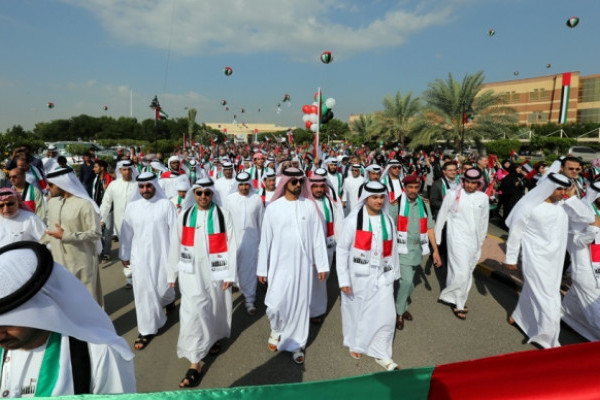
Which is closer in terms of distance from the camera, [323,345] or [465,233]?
[323,345]

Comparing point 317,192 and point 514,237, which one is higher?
point 317,192

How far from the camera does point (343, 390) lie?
62.9 inches

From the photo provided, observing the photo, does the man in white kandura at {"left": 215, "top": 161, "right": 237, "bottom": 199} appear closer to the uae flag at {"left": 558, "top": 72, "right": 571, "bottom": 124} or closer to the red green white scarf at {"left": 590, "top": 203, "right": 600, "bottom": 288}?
the red green white scarf at {"left": 590, "top": 203, "right": 600, "bottom": 288}

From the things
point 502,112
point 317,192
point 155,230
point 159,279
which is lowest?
point 159,279

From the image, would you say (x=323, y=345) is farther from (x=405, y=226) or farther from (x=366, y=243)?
(x=405, y=226)

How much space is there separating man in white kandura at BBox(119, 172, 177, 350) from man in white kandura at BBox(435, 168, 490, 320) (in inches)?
143

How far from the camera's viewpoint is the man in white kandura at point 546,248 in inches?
156

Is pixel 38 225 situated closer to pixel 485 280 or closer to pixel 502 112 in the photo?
pixel 485 280

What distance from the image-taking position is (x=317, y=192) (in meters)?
5.25

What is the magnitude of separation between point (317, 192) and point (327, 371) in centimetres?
243

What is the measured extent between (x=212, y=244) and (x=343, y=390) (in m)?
2.46

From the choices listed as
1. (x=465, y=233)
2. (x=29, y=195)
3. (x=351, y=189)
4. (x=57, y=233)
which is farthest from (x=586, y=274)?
(x=29, y=195)

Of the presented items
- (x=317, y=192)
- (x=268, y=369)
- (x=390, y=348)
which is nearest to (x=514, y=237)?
(x=390, y=348)

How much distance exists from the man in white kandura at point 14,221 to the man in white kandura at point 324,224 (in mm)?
3197
